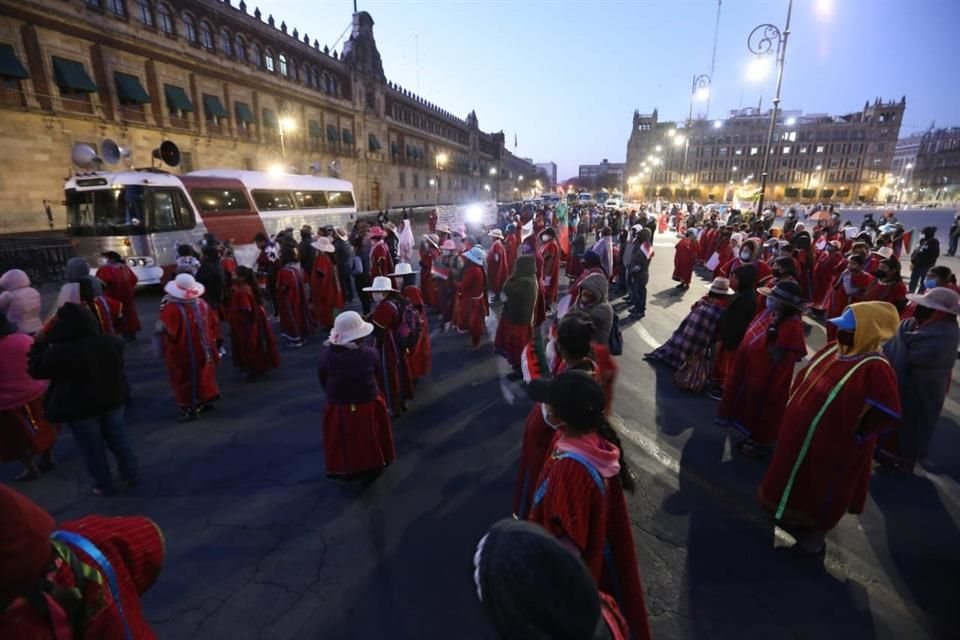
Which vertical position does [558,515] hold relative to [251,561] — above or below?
above

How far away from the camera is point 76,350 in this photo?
347cm

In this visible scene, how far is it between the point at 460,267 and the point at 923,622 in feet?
22.7

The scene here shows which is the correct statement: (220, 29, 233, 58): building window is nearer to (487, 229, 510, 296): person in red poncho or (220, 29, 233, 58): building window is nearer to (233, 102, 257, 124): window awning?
(233, 102, 257, 124): window awning

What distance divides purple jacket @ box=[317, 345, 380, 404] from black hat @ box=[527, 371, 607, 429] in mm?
2385

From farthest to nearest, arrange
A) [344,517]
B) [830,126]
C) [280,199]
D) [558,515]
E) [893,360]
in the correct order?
1. [830,126]
2. [280,199]
3. [893,360]
4. [344,517]
5. [558,515]

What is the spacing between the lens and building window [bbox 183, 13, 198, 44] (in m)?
26.5

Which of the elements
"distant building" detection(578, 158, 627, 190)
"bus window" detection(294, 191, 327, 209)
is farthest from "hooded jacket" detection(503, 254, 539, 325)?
"distant building" detection(578, 158, 627, 190)

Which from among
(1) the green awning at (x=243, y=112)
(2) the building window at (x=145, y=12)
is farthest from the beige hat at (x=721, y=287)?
(1) the green awning at (x=243, y=112)

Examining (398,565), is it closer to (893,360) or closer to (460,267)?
(893,360)

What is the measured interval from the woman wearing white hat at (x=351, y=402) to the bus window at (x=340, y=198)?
1871cm

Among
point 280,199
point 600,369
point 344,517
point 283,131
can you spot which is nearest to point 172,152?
point 280,199

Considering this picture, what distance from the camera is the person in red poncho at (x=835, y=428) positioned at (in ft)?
9.92

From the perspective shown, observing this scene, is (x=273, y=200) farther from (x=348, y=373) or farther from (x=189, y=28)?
(x=189, y=28)

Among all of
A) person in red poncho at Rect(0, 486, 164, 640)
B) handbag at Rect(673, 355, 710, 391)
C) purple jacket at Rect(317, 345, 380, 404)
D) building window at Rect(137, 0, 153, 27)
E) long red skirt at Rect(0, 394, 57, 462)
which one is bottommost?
handbag at Rect(673, 355, 710, 391)
